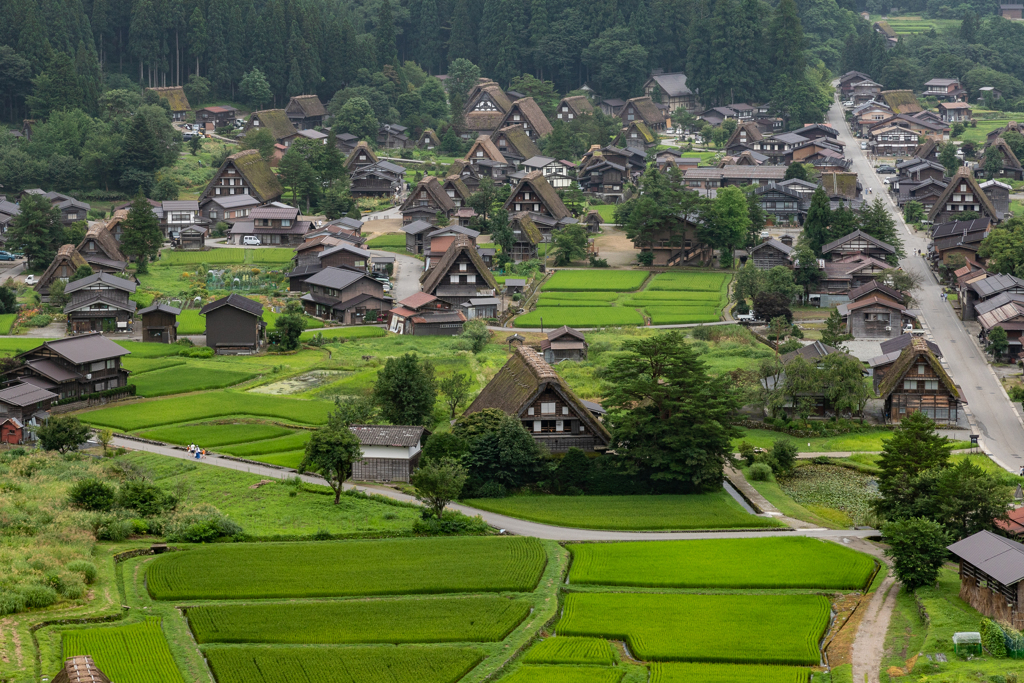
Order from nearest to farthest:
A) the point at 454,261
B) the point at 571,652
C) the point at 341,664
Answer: the point at 341,664
the point at 571,652
the point at 454,261

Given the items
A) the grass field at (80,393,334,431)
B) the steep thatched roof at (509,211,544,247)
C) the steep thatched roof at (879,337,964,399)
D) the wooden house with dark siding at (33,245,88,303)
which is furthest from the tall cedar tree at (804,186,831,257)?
the wooden house with dark siding at (33,245,88,303)

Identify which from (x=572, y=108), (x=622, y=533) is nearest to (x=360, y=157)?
(x=572, y=108)

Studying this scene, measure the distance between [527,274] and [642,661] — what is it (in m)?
47.6

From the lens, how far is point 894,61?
403ft

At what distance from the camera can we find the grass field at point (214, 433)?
44.8 meters

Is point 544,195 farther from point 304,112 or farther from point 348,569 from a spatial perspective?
point 348,569

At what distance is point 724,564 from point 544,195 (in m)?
52.1

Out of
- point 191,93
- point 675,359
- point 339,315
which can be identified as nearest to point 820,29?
point 191,93

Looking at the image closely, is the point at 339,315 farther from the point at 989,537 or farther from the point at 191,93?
the point at 191,93

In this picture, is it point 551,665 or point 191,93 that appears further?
point 191,93

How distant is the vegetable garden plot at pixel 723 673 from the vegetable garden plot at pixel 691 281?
45.5 m

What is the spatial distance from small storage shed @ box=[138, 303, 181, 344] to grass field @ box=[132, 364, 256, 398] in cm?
520

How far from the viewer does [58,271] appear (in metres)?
66.7

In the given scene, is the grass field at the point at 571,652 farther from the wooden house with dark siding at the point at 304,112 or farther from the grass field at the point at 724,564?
the wooden house with dark siding at the point at 304,112
